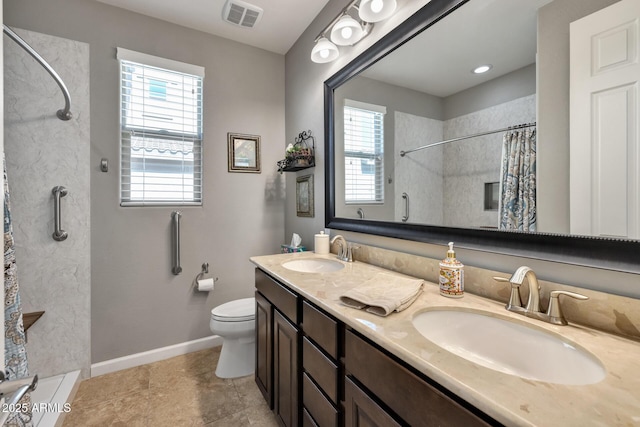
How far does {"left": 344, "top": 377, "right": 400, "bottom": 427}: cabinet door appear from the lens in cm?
74

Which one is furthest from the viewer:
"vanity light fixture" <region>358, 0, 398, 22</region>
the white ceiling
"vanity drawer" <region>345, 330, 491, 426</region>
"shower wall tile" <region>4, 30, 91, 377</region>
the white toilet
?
the white ceiling

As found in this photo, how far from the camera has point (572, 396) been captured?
0.50 m

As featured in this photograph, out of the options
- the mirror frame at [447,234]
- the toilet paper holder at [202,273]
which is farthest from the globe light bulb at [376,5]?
the toilet paper holder at [202,273]

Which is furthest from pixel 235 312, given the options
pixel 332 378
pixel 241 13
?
pixel 241 13

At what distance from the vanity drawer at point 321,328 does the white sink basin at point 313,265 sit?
56cm

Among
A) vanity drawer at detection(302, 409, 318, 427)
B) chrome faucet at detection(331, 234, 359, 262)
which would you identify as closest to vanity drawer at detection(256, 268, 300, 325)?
vanity drawer at detection(302, 409, 318, 427)

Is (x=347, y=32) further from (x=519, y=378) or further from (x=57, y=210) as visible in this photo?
(x=57, y=210)

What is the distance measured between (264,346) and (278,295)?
0.43 meters

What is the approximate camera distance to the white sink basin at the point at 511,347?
662mm

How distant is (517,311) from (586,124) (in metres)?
0.60

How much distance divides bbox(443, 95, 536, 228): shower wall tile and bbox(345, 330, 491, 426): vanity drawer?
67 centimetres

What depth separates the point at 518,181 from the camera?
3.14 ft

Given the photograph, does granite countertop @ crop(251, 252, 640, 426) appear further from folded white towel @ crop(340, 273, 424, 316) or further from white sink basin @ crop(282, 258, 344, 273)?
white sink basin @ crop(282, 258, 344, 273)

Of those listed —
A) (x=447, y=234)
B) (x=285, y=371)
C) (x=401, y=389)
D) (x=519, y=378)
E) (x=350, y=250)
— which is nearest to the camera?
(x=519, y=378)
